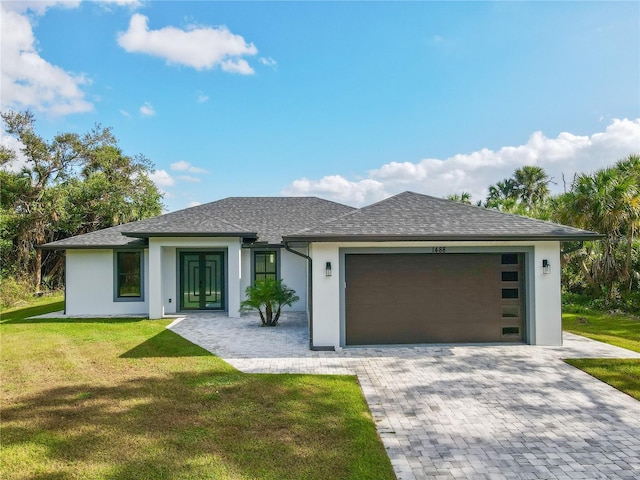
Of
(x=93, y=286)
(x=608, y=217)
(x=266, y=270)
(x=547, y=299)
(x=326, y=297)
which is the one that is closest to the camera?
(x=326, y=297)

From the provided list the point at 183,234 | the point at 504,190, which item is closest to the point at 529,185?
the point at 504,190

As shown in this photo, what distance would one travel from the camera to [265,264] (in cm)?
1443

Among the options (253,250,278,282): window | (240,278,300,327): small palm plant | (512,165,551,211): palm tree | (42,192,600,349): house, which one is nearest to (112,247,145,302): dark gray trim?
(253,250,278,282): window

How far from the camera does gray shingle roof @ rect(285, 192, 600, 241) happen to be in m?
8.25

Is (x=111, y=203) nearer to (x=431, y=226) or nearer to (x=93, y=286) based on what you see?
(x=93, y=286)

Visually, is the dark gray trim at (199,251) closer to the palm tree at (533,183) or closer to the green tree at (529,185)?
the green tree at (529,185)

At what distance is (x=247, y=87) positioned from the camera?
1680 cm

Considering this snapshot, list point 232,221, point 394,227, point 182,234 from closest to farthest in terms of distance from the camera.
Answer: point 394,227
point 182,234
point 232,221

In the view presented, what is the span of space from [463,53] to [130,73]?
45.7 ft

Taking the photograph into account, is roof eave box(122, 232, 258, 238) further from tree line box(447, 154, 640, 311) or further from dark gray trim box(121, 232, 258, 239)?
tree line box(447, 154, 640, 311)

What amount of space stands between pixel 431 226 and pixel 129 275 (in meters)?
11.3

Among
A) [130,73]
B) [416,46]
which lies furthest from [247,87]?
[416,46]

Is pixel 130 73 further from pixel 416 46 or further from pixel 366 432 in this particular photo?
pixel 366 432

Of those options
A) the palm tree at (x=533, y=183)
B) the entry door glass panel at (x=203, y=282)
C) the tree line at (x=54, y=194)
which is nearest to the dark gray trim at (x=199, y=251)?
the entry door glass panel at (x=203, y=282)
